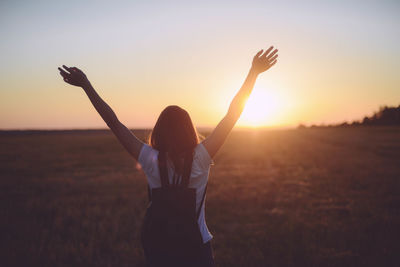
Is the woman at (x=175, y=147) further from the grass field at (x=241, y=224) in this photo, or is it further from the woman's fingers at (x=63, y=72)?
the grass field at (x=241, y=224)

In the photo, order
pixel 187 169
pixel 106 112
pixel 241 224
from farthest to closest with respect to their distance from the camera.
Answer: pixel 241 224 → pixel 106 112 → pixel 187 169

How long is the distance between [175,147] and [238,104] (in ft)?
1.62

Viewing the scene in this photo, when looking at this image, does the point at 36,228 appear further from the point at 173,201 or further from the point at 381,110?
the point at 381,110

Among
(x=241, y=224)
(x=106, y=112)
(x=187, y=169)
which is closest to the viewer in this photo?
(x=187, y=169)

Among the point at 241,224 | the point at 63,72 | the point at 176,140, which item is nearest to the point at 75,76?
the point at 63,72

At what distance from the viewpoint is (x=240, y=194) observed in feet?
34.1

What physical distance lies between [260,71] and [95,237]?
572cm

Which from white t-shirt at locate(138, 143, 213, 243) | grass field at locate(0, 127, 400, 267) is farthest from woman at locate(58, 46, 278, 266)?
grass field at locate(0, 127, 400, 267)

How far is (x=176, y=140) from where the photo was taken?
1665 mm

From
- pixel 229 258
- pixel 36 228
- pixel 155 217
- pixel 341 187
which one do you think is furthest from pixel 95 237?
pixel 341 187

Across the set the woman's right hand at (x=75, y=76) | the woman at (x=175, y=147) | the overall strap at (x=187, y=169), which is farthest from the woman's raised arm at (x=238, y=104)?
the woman's right hand at (x=75, y=76)

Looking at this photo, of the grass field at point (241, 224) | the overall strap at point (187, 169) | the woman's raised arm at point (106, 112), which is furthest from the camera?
the grass field at point (241, 224)

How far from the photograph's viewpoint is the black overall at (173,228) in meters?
1.66

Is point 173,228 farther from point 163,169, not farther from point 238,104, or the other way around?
point 238,104
